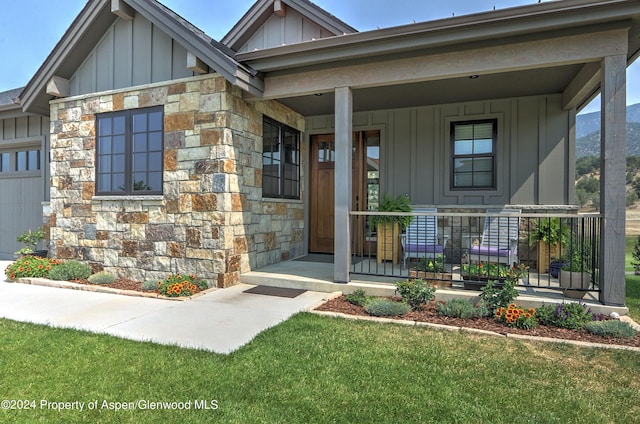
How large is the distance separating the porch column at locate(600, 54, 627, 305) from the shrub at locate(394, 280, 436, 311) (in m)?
1.78

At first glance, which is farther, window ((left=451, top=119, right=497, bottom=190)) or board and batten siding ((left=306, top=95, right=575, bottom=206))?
window ((left=451, top=119, right=497, bottom=190))

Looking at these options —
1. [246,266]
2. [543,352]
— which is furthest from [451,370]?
[246,266]

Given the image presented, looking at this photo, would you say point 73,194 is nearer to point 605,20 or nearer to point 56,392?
point 56,392

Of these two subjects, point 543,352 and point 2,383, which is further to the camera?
point 543,352

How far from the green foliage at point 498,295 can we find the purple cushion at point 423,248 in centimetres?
152

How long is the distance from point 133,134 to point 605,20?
6105 millimetres

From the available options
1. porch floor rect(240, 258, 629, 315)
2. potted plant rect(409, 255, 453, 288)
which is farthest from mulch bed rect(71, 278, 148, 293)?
potted plant rect(409, 255, 453, 288)

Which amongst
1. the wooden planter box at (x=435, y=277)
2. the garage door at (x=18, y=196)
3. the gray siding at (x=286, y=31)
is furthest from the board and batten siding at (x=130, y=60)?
the wooden planter box at (x=435, y=277)

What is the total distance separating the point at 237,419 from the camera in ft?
6.65

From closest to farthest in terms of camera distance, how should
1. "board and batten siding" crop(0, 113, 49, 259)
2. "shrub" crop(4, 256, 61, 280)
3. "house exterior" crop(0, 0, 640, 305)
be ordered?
"house exterior" crop(0, 0, 640, 305), "shrub" crop(4, 256, 61, 280), "board and batten siding" crop(0, 113, 49, 259)

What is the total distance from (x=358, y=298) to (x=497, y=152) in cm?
371

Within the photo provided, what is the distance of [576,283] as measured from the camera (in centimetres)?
412

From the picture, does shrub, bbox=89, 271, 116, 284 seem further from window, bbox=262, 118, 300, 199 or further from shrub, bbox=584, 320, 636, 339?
shrub, bbox=584, 320, 636, 339

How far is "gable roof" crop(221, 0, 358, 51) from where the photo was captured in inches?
258
